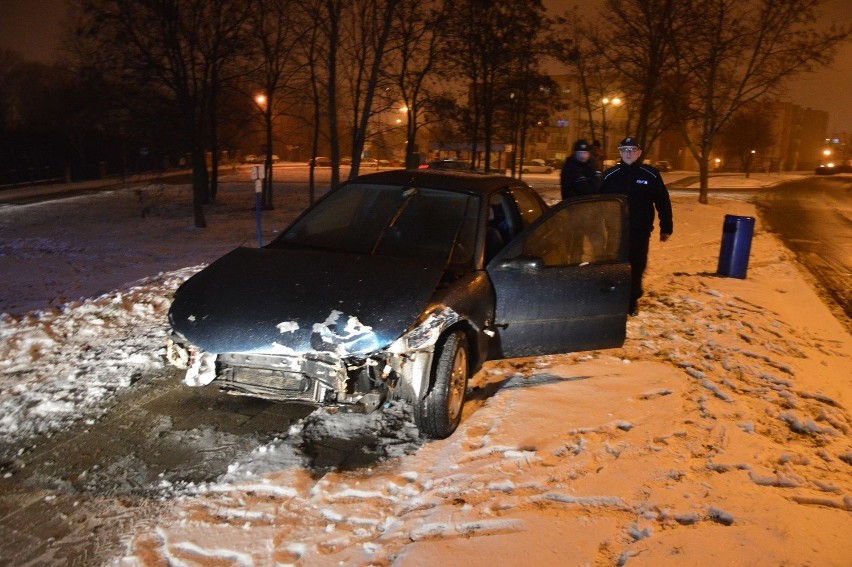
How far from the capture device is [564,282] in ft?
17.0

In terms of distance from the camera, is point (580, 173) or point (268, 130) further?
point (268, 130)

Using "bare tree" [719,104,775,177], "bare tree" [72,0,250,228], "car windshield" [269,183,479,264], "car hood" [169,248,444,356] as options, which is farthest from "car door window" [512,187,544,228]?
"bare tree" [719,104,775,177]

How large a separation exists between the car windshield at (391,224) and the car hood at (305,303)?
1.11 feet

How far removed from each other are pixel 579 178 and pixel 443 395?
4.80 meters

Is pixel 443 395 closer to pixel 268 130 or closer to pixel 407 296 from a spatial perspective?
pixel 407 296

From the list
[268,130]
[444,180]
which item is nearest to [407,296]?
[444,180]

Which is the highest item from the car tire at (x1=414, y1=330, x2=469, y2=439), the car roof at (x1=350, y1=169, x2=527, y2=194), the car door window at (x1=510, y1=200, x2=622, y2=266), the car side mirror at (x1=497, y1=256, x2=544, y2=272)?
the car roof at (x1=350, y1=169, x2=527, y2=194)

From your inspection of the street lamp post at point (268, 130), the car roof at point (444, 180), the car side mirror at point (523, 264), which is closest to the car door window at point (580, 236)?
the car side mirror at point (523, 264)

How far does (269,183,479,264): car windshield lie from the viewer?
5.16 meters

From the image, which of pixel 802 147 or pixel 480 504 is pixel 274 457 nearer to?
pixel 480 504

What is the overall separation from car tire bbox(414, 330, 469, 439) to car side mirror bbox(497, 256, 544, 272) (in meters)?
0.76

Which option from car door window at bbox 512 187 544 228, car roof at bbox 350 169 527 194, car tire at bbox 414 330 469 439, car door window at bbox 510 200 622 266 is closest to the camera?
car tire at bbox 414 330 469 439

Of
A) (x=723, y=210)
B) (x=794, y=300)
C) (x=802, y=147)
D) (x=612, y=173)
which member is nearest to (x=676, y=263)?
(x=794, y=300)

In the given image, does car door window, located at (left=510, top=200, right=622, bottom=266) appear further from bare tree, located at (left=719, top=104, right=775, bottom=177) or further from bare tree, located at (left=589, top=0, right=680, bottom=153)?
bare tree, located at (left=719, top=104, right=775, bottom=177)
